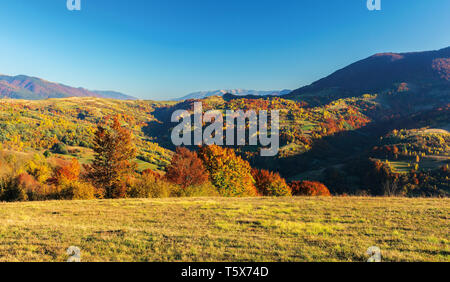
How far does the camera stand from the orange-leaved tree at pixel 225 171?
1871 inches

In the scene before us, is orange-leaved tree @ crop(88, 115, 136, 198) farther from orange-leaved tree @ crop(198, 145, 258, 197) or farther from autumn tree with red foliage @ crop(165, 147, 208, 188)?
orange-leaved tree @ crop(198, 145, 258, 197)

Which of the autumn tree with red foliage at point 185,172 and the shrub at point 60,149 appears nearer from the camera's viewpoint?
the autumn tree with red foliage at point 185,172

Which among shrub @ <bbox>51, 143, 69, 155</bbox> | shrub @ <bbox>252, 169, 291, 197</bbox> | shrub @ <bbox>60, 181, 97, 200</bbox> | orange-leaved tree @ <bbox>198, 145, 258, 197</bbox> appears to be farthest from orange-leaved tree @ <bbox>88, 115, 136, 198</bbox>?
shrub @ <bbox>51, 143, 69, 155</bbox>

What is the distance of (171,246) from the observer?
852 cm

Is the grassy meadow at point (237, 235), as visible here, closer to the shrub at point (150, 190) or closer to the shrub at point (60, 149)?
the shrub at point (150, 190)

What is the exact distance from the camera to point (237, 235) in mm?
10172

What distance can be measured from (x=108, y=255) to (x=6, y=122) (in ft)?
860

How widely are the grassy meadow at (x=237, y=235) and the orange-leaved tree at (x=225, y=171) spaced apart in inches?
1246

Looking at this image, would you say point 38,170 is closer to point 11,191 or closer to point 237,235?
point 11,191

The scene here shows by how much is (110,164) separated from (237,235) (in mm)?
32297

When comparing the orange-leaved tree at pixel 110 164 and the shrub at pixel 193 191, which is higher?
the orange-leaved tree at pixel 110 164

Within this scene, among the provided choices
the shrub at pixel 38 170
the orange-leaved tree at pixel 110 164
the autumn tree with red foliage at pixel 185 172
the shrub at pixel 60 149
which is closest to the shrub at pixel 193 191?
the autumn tree with red foliage at pixel 185 172
